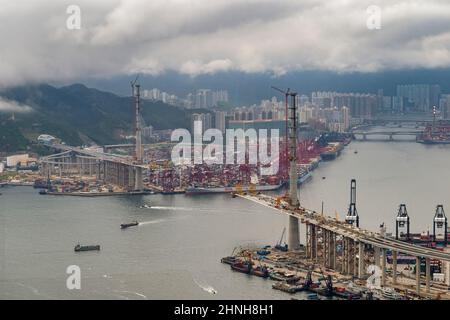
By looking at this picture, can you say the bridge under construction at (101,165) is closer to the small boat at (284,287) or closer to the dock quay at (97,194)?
the dock quay at (97,194)

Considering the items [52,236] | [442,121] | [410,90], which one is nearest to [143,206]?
[52,236]

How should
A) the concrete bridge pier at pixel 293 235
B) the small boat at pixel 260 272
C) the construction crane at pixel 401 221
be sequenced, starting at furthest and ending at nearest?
the construction crane at pixel 401 221 → the concrete bridge pier at pixel 293 235 → the small boat at pixel 260 272

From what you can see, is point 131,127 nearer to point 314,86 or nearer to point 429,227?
point 314,86

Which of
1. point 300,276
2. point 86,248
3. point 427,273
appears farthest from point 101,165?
point 427,273

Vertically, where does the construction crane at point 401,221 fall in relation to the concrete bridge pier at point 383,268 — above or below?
above

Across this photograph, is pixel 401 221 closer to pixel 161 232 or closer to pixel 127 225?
pixel 161 232

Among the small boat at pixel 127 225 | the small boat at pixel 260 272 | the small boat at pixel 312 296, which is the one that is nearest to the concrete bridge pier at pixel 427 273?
the small boat at pixel 312 296
